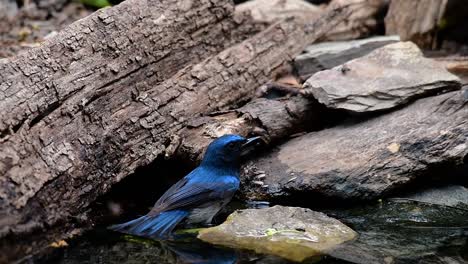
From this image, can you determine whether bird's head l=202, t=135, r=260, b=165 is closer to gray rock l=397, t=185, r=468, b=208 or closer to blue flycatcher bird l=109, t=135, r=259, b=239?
blue flycatcher bird l=109, t=135, r=259, b=239

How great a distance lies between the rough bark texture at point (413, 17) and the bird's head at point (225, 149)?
2.73 meters

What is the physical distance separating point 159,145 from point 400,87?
193 centimetres

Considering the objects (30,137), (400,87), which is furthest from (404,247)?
(30,137)

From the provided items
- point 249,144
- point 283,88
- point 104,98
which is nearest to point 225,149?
point 249,144

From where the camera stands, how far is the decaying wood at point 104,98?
400 centimetres

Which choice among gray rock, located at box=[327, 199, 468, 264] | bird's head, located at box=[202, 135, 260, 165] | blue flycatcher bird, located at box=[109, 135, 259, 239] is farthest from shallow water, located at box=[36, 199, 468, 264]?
bird's head, located at box=[202, 135, 260, 165]

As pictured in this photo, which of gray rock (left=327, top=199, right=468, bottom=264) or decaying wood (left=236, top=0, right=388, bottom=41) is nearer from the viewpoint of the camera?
gray rock (left=327, top=199, right=468, bottom=264)

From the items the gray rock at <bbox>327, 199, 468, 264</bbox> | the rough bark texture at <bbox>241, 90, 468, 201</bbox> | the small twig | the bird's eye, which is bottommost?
the gray rock at <bbox>327, 199, 468, 264</bbox>

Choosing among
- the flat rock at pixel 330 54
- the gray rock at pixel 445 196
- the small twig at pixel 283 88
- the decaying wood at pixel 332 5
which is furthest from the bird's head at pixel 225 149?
the decaying wood at pixel 332 5

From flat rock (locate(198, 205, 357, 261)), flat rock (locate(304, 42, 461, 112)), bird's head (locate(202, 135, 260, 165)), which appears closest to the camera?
flat rock (locate(198, 205, 357, 261))

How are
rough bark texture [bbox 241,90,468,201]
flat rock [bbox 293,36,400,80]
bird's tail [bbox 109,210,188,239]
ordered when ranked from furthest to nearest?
1. flat rock [bbox 293,36,400,80]
2. rough bark texture [bbox 241,90,468,201]
3. bird's tail [bbox 109,210,188,239]

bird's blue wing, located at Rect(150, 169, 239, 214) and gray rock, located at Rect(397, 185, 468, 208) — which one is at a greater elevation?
bird's blue wing, located at Rect(150, 169, 239, 214)

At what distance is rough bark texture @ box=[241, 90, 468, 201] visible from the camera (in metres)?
4.75

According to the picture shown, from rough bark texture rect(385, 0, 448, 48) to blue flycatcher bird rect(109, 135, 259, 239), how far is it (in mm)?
2674
